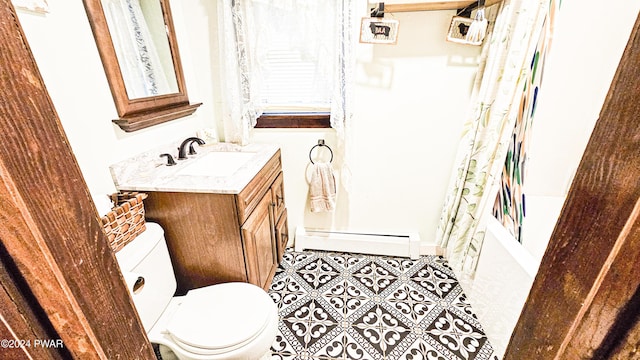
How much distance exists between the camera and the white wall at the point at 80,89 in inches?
37.8

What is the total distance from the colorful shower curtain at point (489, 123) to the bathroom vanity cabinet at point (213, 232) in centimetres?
128

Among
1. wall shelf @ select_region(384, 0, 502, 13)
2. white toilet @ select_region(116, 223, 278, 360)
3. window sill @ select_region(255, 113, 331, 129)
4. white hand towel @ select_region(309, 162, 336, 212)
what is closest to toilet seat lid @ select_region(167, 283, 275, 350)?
white toilet @ select_region(116, 223, 278, 360)

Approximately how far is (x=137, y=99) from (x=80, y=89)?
259 millimetres

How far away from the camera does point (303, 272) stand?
6.53 ft

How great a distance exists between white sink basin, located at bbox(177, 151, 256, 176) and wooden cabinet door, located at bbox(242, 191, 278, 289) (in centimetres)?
27

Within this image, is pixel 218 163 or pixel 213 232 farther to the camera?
pixel 218 163

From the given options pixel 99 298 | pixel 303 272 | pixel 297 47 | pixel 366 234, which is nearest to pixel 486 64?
pixel 297 47

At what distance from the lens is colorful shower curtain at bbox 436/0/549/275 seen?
4.16 feet

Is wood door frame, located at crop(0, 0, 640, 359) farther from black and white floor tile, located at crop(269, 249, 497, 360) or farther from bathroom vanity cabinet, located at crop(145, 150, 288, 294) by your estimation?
black and white floor tile, located at crop(269, 249, 497, 360)

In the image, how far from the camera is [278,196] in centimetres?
189

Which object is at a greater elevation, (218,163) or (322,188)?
(218,163)

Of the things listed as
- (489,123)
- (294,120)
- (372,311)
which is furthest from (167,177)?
(489,123)

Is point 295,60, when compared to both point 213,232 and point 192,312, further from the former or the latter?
point 192,312

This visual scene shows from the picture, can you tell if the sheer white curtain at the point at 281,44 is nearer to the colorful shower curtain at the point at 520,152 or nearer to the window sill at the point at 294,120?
the window sill at the point at 294,120
